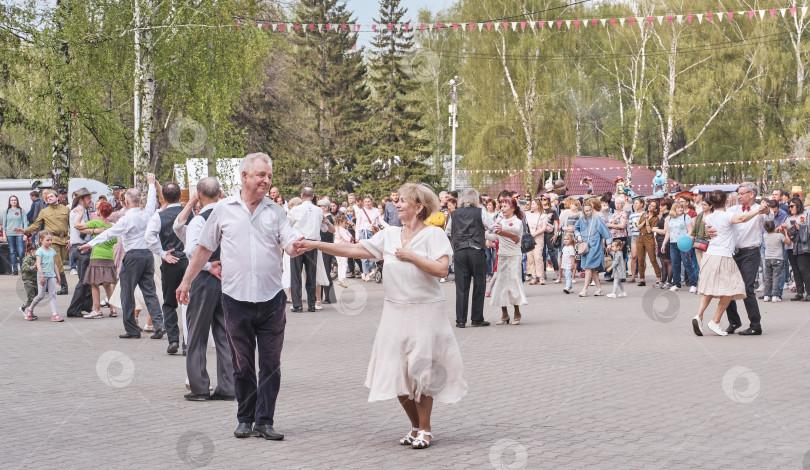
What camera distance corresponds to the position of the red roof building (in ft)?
172

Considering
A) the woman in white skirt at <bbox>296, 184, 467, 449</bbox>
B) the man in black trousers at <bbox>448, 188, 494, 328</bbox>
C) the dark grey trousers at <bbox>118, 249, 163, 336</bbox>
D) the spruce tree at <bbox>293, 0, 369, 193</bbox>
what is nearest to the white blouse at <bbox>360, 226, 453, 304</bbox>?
the woman in white skirt at <bbox>296, 184, 467, 449</bbox>

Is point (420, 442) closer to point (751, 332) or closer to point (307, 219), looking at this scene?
point (751, 332)

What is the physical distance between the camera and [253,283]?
6812mm

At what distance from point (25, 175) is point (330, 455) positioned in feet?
170

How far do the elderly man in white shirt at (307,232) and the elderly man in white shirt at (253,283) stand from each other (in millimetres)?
8991

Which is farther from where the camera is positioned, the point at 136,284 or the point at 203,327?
the point at 136,284

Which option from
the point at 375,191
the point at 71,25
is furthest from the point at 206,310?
the point at 375,191

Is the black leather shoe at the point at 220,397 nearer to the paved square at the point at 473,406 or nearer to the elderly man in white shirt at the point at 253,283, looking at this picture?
the paved square at the point at 473,406

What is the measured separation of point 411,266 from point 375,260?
358 centimetres

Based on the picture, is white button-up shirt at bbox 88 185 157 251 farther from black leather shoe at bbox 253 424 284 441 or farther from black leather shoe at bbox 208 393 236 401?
black leather shoe at bbox 253 424 284 441

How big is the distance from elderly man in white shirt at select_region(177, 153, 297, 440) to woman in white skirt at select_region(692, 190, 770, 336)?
24.4 ft

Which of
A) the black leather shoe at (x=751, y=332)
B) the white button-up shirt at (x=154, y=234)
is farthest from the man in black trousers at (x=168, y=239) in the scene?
the black leather shoe at (x=751, y=332)

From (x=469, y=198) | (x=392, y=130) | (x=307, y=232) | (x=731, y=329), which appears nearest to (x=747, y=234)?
(x=731, y=329)

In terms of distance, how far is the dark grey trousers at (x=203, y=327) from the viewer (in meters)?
8.52
